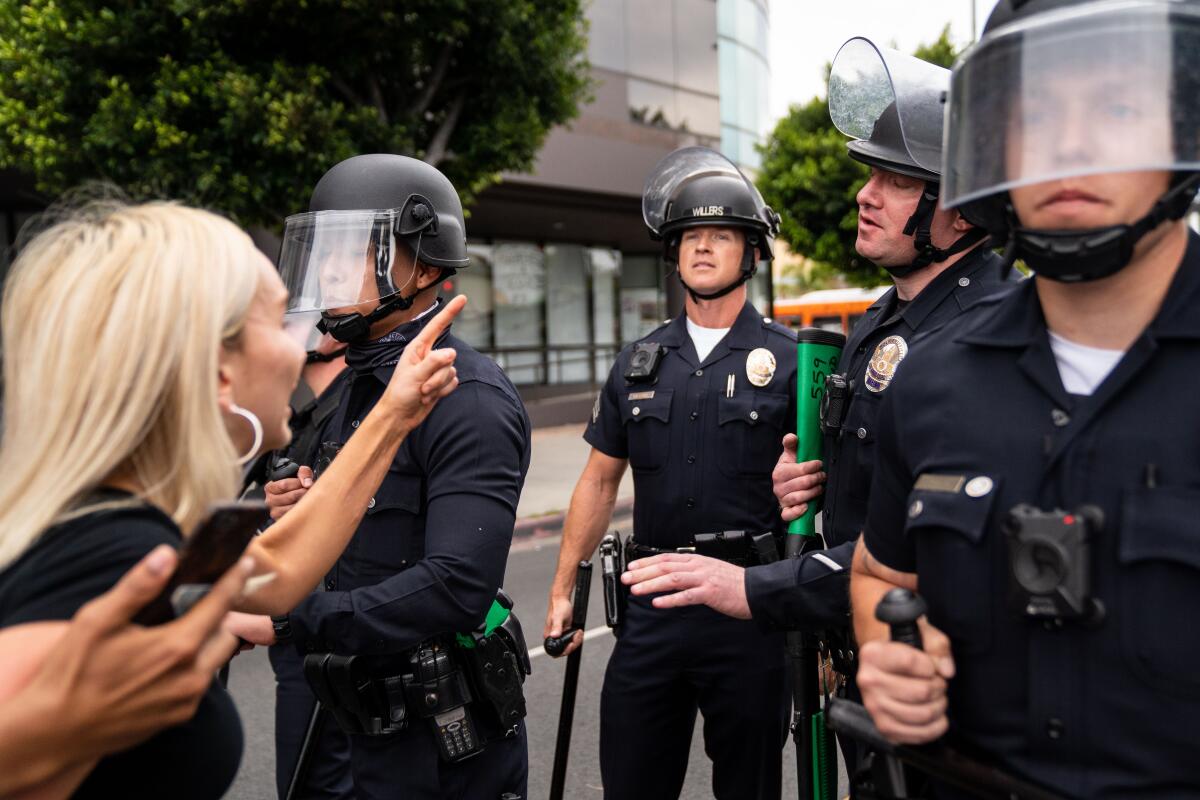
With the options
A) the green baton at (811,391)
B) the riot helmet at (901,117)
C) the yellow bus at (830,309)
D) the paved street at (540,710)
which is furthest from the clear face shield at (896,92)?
the yellow bus at (830,309)

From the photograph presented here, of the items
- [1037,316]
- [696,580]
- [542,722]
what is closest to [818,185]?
[542,722]

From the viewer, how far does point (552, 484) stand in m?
11.3

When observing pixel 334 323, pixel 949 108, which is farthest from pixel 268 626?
pixel 949 108

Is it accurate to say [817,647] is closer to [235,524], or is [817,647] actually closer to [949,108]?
[949,108]

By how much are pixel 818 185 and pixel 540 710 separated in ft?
39.5

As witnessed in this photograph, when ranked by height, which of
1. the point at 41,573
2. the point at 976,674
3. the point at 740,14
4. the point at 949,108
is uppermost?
the point at 740,14

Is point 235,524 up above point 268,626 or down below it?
above

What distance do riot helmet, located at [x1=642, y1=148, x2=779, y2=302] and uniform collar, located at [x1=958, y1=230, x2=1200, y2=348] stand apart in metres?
1.94

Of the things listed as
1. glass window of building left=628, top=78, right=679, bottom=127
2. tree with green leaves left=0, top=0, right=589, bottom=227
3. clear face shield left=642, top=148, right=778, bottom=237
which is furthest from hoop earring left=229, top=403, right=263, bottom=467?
glass window of building left=628, top=78, right=679, bottom=127

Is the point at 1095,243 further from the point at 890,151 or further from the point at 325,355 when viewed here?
the point at 325,355

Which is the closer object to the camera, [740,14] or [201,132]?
[201,132]

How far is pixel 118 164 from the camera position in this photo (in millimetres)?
7605

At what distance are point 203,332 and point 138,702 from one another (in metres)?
0.47

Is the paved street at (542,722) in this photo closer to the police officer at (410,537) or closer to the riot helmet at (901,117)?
the police officer at (410,537)
